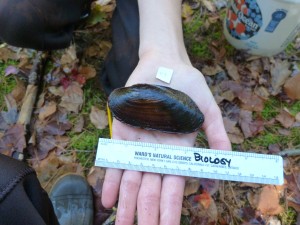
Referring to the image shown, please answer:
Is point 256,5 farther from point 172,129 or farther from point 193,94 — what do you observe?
point 172,129

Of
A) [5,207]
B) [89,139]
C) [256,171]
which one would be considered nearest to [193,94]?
[256,171]

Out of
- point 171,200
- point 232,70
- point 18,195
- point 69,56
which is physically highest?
point 18,195

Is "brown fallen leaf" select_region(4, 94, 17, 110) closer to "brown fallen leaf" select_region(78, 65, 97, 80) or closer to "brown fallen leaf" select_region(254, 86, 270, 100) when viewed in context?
"brown fallen leaf" select_region(78, 65, 97, 80)

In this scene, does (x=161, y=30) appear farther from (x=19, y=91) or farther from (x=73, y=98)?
(x=19, y=91)

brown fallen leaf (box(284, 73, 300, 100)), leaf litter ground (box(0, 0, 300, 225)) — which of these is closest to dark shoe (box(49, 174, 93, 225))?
leaf litter ground (box(0, 0, 300, 225))

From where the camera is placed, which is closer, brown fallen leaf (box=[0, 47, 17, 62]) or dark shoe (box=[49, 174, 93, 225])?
dark shoe (box=[49, 174, 93, 225])

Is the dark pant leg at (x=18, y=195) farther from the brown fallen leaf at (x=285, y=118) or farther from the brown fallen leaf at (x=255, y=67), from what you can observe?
the brown fallen leaf at (x=255, y=67)

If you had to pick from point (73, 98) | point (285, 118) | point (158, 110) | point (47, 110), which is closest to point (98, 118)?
point (73, 98)
